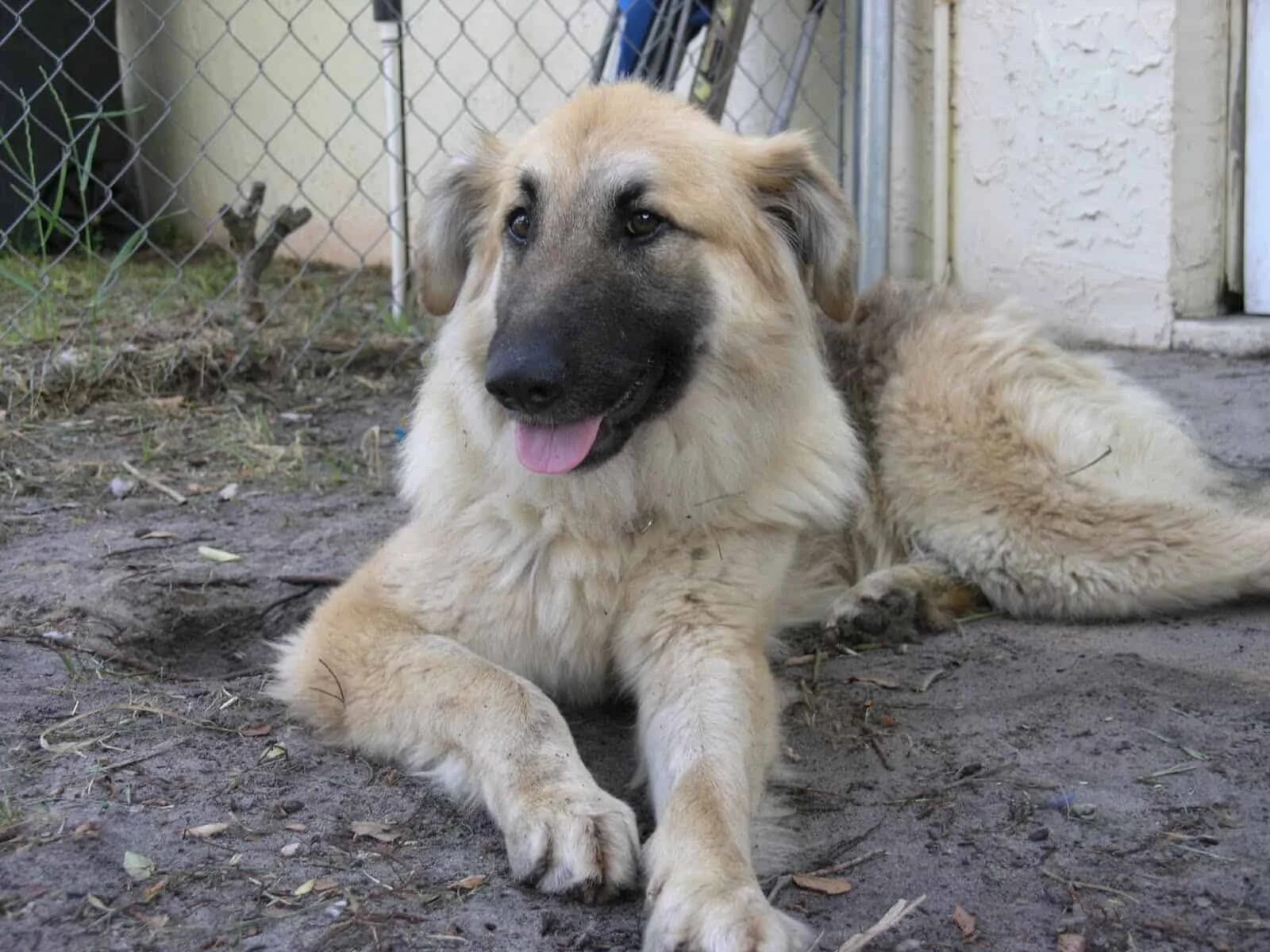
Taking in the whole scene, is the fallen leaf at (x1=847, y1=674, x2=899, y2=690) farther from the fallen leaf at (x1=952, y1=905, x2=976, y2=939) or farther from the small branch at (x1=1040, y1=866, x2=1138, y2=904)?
the fallen leaf at (x1=952, y1=905, x2=976, y2=939)

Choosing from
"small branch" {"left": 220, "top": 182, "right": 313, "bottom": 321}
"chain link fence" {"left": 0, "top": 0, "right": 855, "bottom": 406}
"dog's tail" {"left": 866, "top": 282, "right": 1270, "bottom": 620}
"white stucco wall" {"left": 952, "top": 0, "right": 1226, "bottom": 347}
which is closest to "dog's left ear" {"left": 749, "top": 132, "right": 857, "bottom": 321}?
"dog's tail" {"left": 866, "top": 282, "right": 1270, "bottom": 620}

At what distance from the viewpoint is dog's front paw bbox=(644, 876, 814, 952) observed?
1.85 m

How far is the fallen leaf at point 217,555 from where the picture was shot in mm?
3670

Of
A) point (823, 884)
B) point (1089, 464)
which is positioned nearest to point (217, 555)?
point (823, 884)

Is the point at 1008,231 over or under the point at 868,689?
over

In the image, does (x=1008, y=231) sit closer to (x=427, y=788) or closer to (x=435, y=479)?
(x=435, y=479)

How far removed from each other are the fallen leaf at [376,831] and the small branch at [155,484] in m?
2.20

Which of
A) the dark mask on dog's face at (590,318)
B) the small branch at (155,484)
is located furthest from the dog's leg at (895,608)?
the small branch at (155,484)

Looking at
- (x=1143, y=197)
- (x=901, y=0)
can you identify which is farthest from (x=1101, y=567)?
(x=901, y=0)

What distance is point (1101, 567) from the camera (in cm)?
334

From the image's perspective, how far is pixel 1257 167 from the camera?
4949mm

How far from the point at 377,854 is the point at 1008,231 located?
4.32m

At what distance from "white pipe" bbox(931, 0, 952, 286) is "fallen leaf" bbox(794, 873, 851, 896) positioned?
389cm

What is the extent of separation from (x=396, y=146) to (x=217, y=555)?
3.04m
